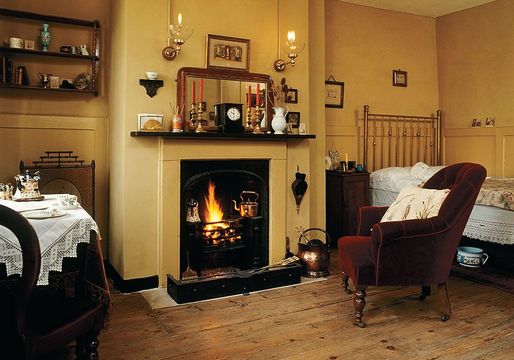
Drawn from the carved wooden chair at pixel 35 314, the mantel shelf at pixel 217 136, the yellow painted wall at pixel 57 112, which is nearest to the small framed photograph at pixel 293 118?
the mantel shelf at pixel 217 136

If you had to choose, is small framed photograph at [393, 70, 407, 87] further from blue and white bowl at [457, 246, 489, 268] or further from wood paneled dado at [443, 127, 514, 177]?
blue and white bowl at [457, 246, 489, 268]

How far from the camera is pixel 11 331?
166 centimetres

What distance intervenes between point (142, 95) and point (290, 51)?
1.49 metres

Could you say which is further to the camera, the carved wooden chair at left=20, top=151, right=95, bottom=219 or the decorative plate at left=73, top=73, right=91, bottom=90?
the decorative plate at left=73, top=73, right=91, bottom=90

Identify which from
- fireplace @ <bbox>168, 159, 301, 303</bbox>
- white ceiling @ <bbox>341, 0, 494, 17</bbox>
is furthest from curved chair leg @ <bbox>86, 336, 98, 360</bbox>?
white ceiling @ <bbox>341, 0, 494, 17</bbox>

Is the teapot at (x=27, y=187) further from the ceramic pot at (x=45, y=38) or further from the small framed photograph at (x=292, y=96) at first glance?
the small framed photograph at (x=292, y=96)

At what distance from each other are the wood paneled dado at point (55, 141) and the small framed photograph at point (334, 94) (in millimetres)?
2721

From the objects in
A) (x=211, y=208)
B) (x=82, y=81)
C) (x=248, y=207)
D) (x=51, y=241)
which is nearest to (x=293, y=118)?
(x=248, y=207)

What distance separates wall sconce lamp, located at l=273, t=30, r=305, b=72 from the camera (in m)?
4.21

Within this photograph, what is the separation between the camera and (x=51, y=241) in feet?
6.91

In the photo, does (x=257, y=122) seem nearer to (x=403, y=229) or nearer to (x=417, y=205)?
(x=417, y=205)

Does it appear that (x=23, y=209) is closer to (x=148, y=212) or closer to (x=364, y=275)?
(x=148, y=212)

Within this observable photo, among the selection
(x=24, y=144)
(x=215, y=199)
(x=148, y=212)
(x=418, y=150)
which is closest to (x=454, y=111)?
(x=418, y=150)

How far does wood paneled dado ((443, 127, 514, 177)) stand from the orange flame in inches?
148
